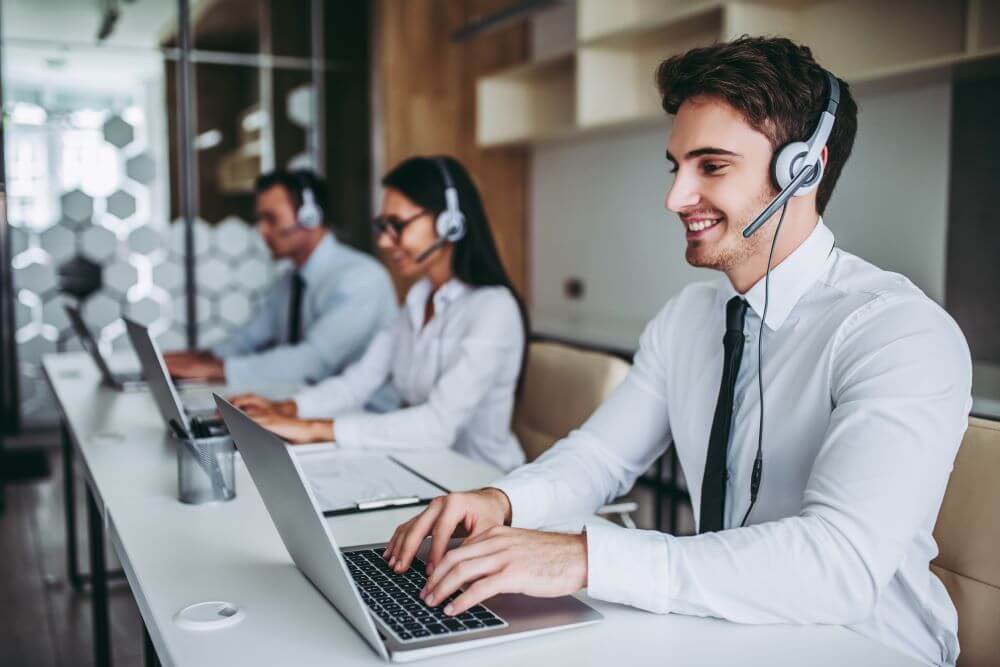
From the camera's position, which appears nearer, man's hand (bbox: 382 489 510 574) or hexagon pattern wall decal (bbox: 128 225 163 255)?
man's hand (bbox: 382 489 510 574)

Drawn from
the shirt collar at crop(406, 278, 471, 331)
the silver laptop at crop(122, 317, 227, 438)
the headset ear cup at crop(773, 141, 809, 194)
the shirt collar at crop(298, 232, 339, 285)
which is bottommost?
the silver laptop at crop(122, 317, 227, 438)

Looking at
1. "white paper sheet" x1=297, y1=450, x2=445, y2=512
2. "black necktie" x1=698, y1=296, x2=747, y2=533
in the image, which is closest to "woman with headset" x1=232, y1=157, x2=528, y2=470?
"white paper sheet" x1=297, y1=450, x2=445, y2=512

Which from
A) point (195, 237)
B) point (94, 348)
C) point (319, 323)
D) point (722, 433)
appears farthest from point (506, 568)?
point (195, 237)

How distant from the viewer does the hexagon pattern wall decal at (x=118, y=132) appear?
4.66 meters

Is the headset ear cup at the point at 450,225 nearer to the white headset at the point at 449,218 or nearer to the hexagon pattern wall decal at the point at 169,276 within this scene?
the white headset at the point at 449,218

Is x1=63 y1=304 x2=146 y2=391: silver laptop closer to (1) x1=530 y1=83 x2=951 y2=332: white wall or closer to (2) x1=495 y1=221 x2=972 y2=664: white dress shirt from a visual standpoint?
(2) x1=495 y1=221 x2=972 y2=664: white dress shirt

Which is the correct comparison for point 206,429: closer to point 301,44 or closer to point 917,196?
point 917,196

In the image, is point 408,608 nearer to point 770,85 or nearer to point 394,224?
point 770,85

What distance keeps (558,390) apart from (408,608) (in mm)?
1173

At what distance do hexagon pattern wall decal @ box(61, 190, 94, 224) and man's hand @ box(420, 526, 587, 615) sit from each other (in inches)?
172

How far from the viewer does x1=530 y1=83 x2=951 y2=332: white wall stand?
286 cm

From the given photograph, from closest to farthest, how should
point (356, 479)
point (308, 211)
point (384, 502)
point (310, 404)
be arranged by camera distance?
point (384, 502), point (356, 479), point (310, 404), point (308, 211)

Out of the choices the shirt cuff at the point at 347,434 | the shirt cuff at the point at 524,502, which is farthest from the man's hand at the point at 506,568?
the shirt cuff at the point at 347,434

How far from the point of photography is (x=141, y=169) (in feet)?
15.6
